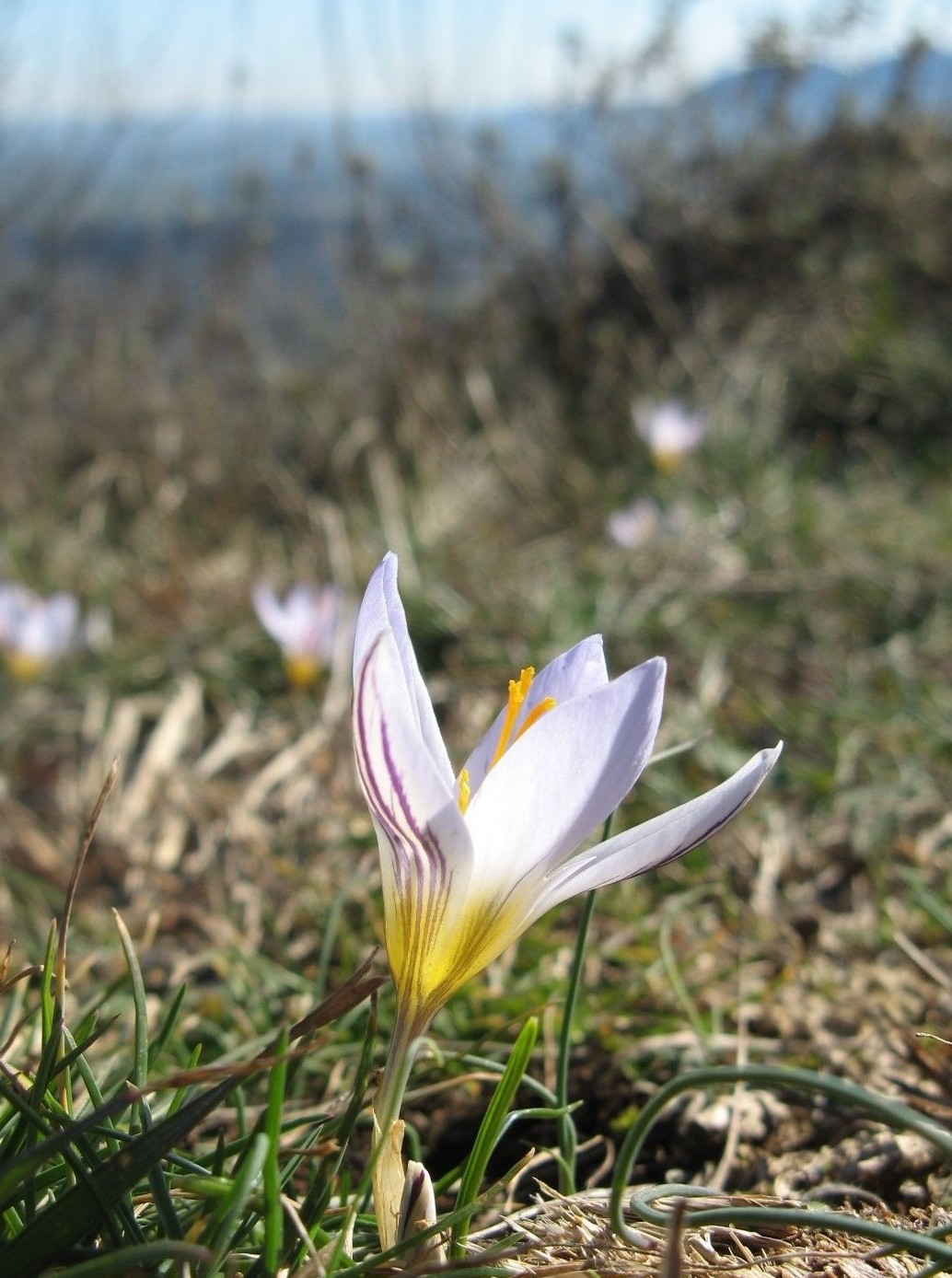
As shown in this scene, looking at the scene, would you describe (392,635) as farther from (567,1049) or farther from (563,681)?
(567,1049)

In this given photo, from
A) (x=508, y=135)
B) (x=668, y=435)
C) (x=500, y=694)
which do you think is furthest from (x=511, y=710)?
(x=508, y=135)

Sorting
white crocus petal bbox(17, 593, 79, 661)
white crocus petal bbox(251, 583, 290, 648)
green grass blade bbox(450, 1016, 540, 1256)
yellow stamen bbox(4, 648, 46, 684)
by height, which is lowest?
yellow stamen bbox(4, 648, 46, 684)

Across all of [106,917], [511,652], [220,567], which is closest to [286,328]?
[220,567]

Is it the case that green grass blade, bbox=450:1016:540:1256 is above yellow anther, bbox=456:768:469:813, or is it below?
below

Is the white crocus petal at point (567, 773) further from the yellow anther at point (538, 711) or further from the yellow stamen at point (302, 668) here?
the yellow stamen at point (302, 668)

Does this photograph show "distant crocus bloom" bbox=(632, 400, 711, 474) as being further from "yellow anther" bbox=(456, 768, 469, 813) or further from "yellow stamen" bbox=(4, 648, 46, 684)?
"yellow anther" bbox=(456, 768, 469, 813)

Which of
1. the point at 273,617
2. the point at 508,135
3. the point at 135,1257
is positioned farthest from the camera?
the point at 508,135

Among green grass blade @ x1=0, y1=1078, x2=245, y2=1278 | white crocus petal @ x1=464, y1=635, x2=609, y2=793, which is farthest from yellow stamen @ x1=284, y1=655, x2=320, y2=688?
green grass blade @ x1=0, y1=1078, x2=245, y2=1278
